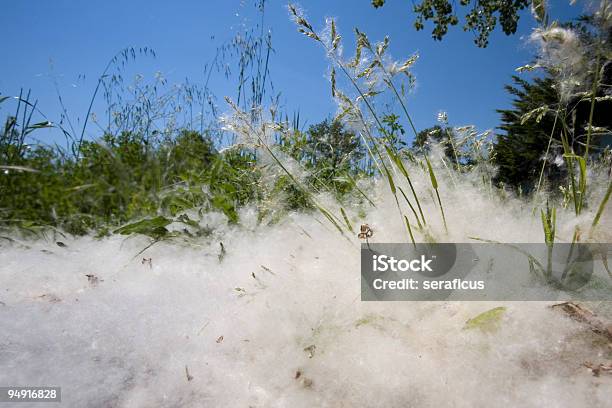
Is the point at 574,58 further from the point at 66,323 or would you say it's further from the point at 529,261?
the point at 66,323

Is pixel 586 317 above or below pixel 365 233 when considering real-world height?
below

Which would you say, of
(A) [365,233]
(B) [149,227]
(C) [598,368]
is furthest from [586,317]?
(B) [149,227]

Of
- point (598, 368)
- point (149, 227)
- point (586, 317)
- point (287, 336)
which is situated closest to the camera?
point (598, 368)

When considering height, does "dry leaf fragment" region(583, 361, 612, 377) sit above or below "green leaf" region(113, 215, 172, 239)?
below

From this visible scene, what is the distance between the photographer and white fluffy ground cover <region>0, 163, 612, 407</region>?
2.43 feet

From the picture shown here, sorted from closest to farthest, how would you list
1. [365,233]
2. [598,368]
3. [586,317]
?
[598,368], [586,317], [365,233]

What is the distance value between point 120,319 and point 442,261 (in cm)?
84

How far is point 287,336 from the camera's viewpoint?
0.92 metres

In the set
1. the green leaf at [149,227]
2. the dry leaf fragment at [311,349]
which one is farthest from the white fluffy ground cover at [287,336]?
the green leaf at [149,227]

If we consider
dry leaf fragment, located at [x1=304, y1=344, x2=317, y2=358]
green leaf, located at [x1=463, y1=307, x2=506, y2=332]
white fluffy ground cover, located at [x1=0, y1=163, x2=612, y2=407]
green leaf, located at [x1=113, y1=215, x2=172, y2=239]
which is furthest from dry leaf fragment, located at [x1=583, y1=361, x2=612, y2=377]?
green leaf, located at [x1=113, y1=215, x2=172, y2=239]

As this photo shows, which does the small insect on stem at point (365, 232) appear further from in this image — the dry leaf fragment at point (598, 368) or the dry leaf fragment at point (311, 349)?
the dry leaf fragment at point (598, 368)

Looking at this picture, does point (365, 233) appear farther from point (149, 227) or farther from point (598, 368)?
point (149, 227)

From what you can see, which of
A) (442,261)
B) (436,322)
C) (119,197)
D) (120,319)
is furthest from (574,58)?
(119,197)

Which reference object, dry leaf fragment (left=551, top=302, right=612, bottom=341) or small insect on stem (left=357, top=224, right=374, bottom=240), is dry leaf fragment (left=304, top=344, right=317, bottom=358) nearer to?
small insect on stem (left=357, top=224, right=374, bottom=240)
